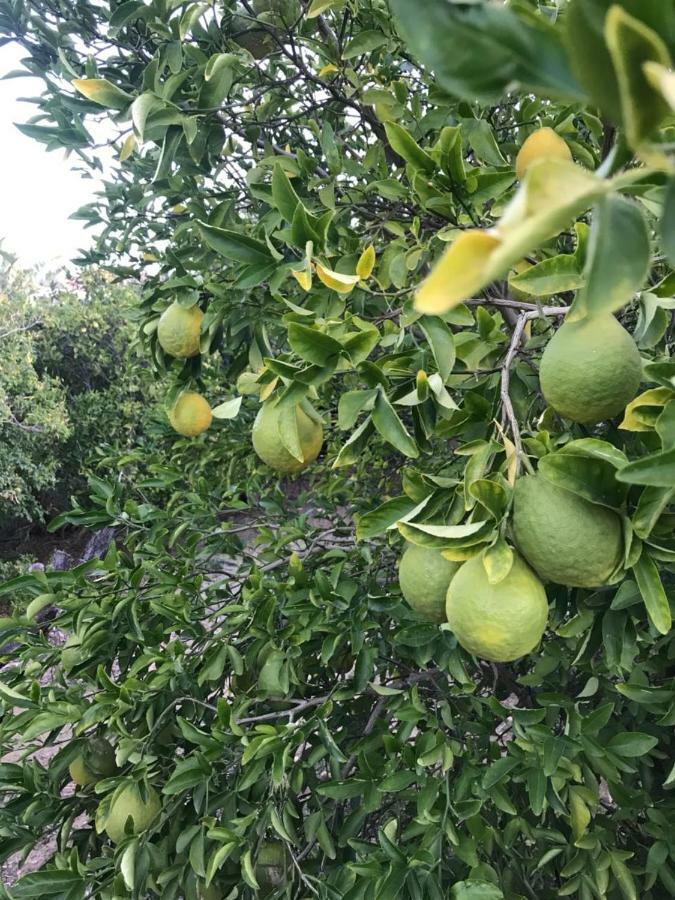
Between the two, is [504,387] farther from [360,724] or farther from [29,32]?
[29,32]

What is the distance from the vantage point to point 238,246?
43.9 inches

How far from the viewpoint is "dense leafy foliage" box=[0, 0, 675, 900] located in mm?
876

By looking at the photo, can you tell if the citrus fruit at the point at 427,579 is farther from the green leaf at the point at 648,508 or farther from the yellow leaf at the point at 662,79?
the yellow leaf at the point at 662,79

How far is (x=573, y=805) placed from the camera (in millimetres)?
1236

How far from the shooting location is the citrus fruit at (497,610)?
30.1 inches

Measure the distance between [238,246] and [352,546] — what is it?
3.84ft

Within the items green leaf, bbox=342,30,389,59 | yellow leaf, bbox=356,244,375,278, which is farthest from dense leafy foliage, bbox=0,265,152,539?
yellow leaf, bbox=356,244,375,278

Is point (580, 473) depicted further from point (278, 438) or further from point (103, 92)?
point (103, 92)

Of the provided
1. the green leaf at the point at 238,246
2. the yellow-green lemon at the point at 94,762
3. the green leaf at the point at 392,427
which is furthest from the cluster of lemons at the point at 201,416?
the yellow-green lemon at the point at 94,762

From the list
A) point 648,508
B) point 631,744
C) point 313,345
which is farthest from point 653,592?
point 631,744

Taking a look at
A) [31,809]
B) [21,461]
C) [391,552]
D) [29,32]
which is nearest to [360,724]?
[391,552]

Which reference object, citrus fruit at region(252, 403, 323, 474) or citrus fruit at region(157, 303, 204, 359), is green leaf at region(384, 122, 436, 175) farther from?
citrus fruit at region(157, 303, 204, 359)

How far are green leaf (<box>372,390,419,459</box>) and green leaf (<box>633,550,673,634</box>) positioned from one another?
300mm

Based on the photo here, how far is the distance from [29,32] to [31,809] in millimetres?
1783
